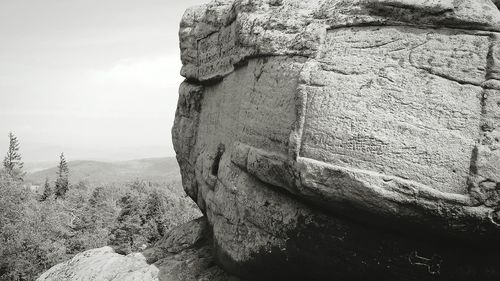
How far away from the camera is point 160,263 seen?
7.70 m

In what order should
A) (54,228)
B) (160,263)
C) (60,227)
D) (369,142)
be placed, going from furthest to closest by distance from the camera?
(60,227)
(54,228)
(160,263)
(369,142)

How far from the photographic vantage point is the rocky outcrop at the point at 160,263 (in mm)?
7215

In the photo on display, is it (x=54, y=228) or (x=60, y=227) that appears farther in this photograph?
(x=60, y=227)

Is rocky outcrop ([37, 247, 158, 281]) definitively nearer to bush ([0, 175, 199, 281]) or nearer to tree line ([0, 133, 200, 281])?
tree line ([0, 133, 200, 281])

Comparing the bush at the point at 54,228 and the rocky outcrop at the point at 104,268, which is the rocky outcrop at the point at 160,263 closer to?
the rocky outcrop at the point at 104,268

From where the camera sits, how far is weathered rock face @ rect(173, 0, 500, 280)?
4.19m

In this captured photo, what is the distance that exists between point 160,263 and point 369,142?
5.17 metres

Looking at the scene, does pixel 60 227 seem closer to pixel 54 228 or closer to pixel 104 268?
pixel 54 228

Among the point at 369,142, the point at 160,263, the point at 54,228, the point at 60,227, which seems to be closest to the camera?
the point at 369,142

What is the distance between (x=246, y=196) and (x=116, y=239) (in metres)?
27.7

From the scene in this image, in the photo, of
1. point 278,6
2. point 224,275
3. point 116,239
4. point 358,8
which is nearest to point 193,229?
→ point 224,275

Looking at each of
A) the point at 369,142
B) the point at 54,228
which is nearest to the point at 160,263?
the point at 369,142

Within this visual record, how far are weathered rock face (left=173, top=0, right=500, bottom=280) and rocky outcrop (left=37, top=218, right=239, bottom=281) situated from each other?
1361 mm

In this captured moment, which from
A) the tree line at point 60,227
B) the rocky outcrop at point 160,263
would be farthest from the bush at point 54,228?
the rocky outcrop at point 160,263
